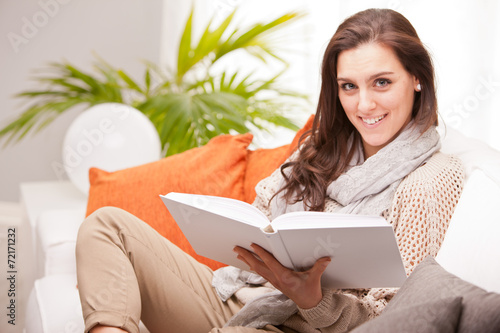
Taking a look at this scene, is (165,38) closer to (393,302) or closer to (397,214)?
(397,214)

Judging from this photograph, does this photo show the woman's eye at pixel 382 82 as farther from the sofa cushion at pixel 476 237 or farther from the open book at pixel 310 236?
the open book at pixel 310 236

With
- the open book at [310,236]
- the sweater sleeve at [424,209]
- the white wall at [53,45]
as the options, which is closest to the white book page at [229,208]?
the open book at [310,236]

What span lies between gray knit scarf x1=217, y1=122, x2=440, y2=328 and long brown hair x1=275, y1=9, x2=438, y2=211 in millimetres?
54

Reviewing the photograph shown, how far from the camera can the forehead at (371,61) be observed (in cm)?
142

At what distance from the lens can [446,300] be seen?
84 centimetres

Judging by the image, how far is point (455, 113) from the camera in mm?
2031

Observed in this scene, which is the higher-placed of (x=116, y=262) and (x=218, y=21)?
(x=218, y=21)

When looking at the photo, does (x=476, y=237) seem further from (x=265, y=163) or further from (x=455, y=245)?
(x=265, y=163)

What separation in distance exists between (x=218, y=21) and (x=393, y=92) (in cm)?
253

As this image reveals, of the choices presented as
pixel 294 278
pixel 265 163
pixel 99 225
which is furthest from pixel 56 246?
pixel 294 278

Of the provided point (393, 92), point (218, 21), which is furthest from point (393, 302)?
point (218, 21)

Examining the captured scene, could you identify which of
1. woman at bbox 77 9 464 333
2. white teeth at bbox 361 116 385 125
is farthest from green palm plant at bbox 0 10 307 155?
white teeth at bbox 361 116 385 125

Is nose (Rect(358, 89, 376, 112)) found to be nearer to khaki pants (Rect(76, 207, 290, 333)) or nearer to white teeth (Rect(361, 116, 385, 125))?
white teeth (Rect(361, 116, 385, 125))

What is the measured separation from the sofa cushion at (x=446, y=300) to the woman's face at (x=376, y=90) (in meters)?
0.52
